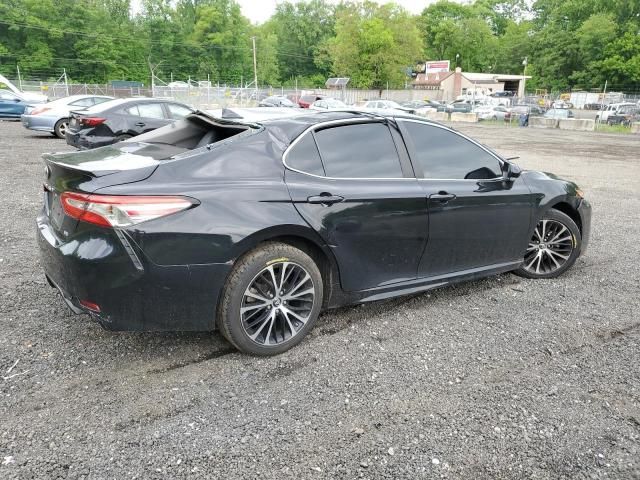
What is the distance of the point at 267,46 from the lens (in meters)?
94.1

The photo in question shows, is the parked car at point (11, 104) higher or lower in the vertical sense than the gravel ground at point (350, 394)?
higher

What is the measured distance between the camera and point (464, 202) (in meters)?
3.95

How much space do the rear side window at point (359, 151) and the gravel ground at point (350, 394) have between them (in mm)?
1156

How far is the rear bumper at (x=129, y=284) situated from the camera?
2789 mm

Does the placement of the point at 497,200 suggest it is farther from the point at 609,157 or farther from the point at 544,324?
the point at 609,157

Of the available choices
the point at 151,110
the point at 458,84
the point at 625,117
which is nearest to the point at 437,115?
the point at 625,117

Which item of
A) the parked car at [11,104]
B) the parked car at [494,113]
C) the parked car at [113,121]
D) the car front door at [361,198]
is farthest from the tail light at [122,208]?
the parked car at [494,113]

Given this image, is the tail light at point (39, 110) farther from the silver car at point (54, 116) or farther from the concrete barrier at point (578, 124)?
the concrete barrier at point (578, 124)

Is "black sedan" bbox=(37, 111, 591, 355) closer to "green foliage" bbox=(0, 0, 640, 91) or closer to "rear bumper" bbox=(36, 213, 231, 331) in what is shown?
"rear bumper" bbox=(36, 213, 231, 331)

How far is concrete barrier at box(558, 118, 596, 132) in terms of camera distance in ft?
94.6

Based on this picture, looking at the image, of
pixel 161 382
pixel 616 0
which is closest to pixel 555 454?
pixel 161 382

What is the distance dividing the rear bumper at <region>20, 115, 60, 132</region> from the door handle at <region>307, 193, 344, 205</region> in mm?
14732

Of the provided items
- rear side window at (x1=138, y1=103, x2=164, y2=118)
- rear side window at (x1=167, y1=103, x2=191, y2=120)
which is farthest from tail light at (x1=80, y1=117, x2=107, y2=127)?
rear side window at (x1=167, y1=103, x2=191, y2=120)

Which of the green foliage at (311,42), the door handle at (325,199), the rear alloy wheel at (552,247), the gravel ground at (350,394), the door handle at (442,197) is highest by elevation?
the green foliage at (311,42)
